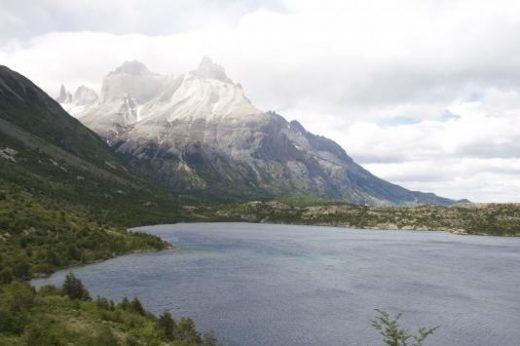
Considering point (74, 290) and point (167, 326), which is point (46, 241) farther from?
point (167, 326)

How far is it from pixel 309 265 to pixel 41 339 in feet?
430

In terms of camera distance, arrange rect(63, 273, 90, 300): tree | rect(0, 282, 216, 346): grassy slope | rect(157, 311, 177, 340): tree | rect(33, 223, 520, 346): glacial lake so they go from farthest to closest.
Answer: rect(33, 223, 520, 346): glacial lake
rect(63, 273, 90, 300): tree
rect(157, 311, 177, 340): tree
rect(0, 282, 216, 346): grassy slope

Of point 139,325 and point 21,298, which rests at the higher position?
point 21,298

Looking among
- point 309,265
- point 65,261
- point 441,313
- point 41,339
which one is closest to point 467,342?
point 441,313

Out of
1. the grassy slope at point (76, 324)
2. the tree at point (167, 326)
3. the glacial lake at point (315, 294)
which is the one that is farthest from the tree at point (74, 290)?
the glacial lake at point (315, 294)

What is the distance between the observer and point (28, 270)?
4756 inches

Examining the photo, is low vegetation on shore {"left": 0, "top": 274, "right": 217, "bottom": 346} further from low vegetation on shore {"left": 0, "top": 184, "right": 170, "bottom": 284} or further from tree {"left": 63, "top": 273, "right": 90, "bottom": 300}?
low vegetation on shore {"left": 0, "top": 184, "right": 170, "bottom": 284}

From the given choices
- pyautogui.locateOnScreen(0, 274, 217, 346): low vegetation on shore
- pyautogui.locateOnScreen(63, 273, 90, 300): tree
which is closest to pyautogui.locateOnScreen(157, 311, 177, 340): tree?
pyautogui.locateOnScreen(0, 274, 217, 346): low vegetation on shore

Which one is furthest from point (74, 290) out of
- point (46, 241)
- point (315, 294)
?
point (46, 241)

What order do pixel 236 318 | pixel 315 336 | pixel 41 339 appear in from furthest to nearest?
pixel 236 318 → pixel 315 336 → pixel 41 339

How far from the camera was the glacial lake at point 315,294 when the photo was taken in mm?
89500

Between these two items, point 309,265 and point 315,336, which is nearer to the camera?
point 315,336

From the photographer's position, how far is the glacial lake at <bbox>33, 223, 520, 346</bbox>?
89500 mm

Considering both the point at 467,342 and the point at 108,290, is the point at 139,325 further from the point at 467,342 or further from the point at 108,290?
the point at 467,342
